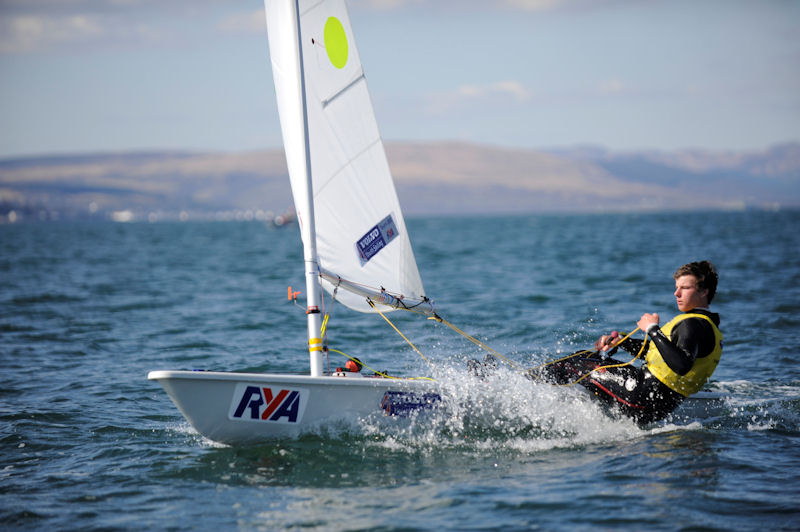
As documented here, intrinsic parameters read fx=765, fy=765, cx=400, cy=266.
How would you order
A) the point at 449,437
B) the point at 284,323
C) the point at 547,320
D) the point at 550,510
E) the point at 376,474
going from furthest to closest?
the point at 284,323 < the point at 547,320 < the point at 449,437 < the point at 376,474 < the point at 550,510

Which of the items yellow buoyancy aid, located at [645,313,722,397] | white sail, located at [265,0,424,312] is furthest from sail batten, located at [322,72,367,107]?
yellow buoyancy aid, located at [645,313,722,397]

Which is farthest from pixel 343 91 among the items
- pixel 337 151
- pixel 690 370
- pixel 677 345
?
pixel 690 370

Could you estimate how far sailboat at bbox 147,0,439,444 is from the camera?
649 cm

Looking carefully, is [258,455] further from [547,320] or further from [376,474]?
[547,320]

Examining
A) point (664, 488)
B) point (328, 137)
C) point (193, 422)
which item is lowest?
point (664, 488)

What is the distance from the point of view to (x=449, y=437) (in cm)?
712

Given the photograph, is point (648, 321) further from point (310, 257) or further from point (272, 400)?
point (272, 400)

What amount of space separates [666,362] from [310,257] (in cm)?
322

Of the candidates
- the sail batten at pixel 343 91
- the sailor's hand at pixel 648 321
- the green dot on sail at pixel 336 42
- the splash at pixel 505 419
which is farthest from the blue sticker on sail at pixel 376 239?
the sailor's hand at pixel 648 321

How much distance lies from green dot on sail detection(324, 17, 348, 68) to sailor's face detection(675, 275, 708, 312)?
12.1 feet

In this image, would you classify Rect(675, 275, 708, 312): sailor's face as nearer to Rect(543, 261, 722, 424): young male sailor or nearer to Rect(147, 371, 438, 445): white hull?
Rect(543, 261, 722, 424): young male sailor

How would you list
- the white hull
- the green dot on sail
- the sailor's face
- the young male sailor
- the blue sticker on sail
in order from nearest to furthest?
the white hull
the young male sailor
the sailor's face
the green dot on sail
the blue sticker on sail

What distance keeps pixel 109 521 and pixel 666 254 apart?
96.7 ft

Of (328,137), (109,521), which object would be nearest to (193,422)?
(109,521)
